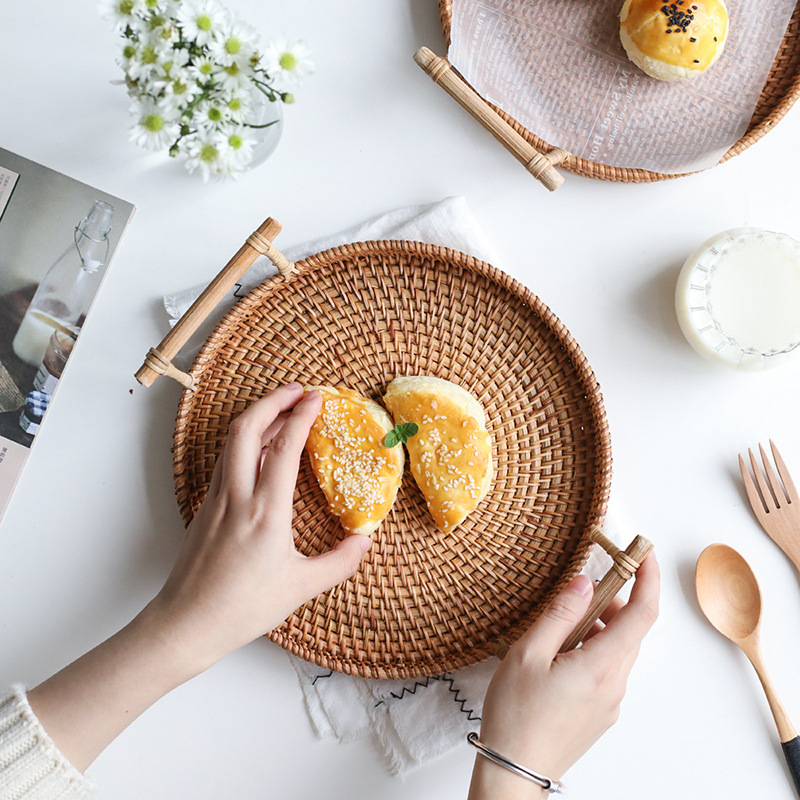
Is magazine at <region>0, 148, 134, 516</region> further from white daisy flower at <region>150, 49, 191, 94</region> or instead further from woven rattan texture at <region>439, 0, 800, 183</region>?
woven rattan texture at <region>439, 0, 800, 183</region>

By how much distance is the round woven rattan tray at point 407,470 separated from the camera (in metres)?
1.00

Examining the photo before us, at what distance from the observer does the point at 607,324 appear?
109cm

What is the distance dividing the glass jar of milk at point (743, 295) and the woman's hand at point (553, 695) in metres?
0.41

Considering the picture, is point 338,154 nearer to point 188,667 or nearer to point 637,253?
point 637,253

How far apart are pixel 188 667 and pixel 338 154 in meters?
0.77

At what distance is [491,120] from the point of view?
0.96 meters

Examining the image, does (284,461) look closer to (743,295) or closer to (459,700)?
(459,700)

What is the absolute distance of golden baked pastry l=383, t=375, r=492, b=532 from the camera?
0.95 metres

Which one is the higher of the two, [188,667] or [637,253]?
[637,253]

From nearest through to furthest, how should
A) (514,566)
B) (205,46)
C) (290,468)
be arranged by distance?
(205,46) → (290,468) → (514,566)

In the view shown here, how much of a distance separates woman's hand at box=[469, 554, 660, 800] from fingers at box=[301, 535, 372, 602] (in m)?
0.23

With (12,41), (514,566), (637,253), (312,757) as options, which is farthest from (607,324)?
(12,41)

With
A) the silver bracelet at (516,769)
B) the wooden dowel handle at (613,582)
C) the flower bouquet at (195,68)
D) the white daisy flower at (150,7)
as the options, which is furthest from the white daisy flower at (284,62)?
the silver bracelet at (516,769)

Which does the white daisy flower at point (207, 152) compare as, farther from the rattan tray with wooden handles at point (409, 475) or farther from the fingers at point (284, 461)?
the fingers at point (284, 461)
